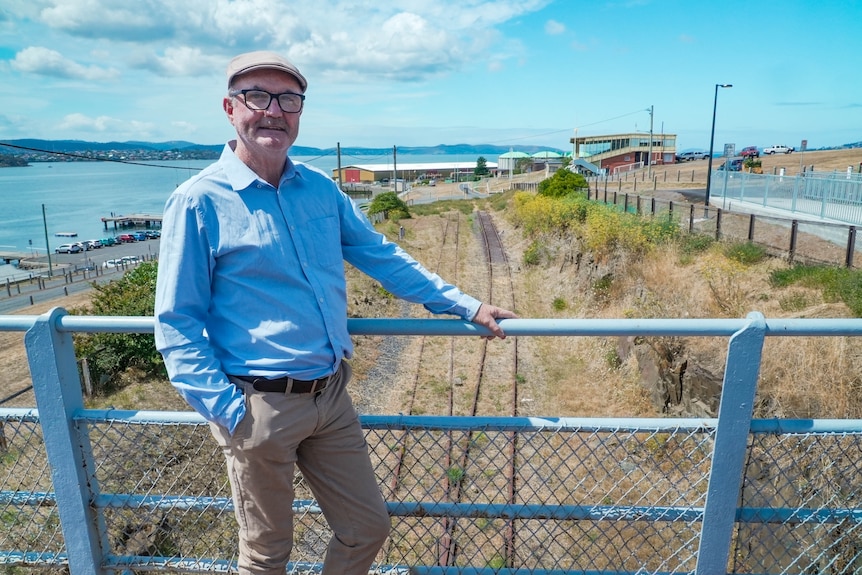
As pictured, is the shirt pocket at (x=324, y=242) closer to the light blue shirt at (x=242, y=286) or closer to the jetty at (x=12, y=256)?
the light blue shirt at (x=242, y=286)

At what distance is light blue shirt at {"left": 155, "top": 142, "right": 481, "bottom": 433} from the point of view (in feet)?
6.27

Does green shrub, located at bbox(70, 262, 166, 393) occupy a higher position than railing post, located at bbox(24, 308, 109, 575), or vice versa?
railing post, located at bbox(24, 308, 109, 575)

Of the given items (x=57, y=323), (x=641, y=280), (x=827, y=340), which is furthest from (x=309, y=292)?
(x=641, y=280)

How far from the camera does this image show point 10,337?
735 inches

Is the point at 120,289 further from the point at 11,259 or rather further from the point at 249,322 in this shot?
the point at 11,259

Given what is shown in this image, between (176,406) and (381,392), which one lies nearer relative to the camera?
(176,406)

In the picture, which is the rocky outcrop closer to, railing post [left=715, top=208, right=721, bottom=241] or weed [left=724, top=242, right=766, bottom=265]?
weed [left=724, top=242, right=766, bottom=265]

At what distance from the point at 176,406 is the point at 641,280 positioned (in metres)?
9.47

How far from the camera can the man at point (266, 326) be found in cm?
193

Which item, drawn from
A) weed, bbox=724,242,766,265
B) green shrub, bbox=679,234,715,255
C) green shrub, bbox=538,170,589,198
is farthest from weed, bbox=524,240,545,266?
green shrub, bbox=538,170,589,198

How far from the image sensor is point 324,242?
7.18 feet

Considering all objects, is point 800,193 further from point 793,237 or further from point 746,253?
point 746,253

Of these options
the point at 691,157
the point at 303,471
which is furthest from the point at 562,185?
the point at 691,157

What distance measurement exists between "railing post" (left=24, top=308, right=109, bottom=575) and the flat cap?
1.15m
